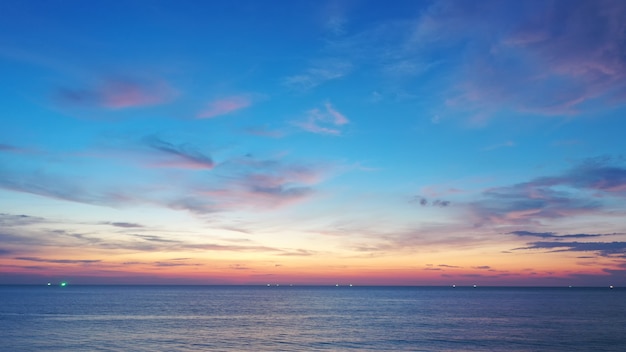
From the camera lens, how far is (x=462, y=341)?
7856 centimetres

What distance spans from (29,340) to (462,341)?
63280mm

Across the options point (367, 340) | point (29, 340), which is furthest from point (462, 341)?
point (29, 340)

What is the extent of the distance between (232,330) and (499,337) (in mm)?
44589

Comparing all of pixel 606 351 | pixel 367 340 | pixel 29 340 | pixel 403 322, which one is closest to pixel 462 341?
pixel 367 340

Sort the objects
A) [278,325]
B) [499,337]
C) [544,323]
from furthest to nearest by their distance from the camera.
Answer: [544,323], [278,325], [499,337]

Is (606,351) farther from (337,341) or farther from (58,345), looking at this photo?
(58,345)

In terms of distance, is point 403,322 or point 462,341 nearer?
point 462,341

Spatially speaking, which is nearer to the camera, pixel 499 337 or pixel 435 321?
pixel 499 337

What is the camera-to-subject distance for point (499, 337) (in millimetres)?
83312

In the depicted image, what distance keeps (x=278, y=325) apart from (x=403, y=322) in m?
27.8

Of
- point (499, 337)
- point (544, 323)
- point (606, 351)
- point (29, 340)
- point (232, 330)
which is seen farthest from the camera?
point (544, 323)

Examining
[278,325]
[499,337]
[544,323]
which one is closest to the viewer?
[499,337]

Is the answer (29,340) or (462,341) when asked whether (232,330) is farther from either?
(462,341)

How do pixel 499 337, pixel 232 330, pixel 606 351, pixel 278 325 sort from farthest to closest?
1. pixel 278 325
2. pixel 232 330
3. pixel 499 337
4. pixel 606 351
